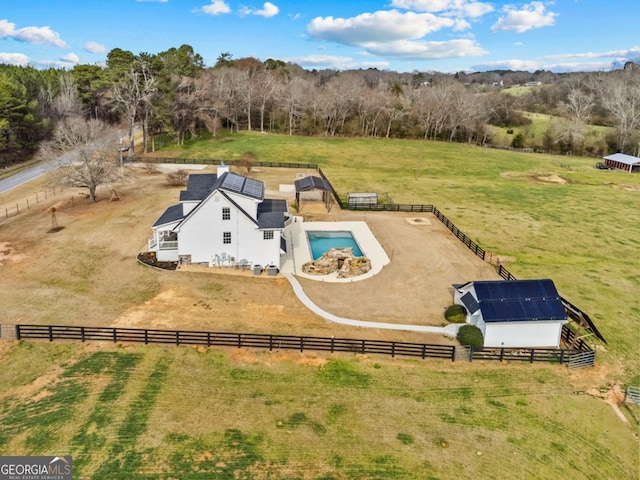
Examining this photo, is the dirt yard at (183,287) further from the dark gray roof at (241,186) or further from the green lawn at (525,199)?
the green lawn at (525,199)

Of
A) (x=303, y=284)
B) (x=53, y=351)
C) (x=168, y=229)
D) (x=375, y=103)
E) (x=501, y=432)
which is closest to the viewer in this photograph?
(x=501, y=432)

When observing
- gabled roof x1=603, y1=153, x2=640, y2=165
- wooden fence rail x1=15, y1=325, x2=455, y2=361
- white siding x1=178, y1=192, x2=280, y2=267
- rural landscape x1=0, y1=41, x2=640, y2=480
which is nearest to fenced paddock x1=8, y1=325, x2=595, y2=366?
wooden fence rail x1=15, y1=325, x2=455, y2=361

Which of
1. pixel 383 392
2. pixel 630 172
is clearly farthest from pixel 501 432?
pixel 630 172

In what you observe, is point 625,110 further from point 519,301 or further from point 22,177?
point 22,177

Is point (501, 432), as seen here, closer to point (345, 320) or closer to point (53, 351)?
point (345, 320)

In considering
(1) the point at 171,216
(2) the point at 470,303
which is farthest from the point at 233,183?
(2) the point at 470,303

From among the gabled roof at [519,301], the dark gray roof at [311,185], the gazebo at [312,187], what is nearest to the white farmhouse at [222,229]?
the dark gray roof at [311,185]
